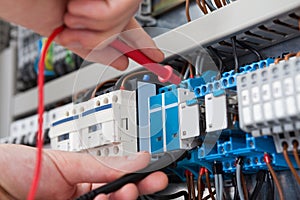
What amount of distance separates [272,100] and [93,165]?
1.15 feet

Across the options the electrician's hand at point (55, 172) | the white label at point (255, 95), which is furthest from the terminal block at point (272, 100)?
the electrician's hand at point (55, 172)

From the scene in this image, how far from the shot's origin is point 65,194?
0.88 meters

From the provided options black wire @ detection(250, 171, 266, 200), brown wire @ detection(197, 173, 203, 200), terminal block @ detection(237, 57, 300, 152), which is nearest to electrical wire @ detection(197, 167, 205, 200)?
brown wire @ detection(197, 173, 203, 200)

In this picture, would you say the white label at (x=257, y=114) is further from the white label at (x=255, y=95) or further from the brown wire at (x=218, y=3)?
the brown wire at (x=218, y=3)

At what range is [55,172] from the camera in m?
0.86

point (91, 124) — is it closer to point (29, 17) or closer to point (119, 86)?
point (119, 86)

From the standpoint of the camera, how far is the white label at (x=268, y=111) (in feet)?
2.05

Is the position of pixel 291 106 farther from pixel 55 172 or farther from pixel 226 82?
pixel 55 172

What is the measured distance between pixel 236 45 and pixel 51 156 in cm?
41

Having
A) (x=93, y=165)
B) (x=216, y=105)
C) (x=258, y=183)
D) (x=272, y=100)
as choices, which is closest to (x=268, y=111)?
(x=272, y=100)

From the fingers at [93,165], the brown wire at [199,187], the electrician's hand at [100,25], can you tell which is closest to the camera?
the electrician's hand at [100,25]

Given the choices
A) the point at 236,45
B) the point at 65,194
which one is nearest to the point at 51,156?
the point at 65,194

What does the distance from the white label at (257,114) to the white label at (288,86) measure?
43 millimetres

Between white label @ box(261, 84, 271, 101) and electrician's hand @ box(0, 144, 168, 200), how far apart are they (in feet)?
0.84
